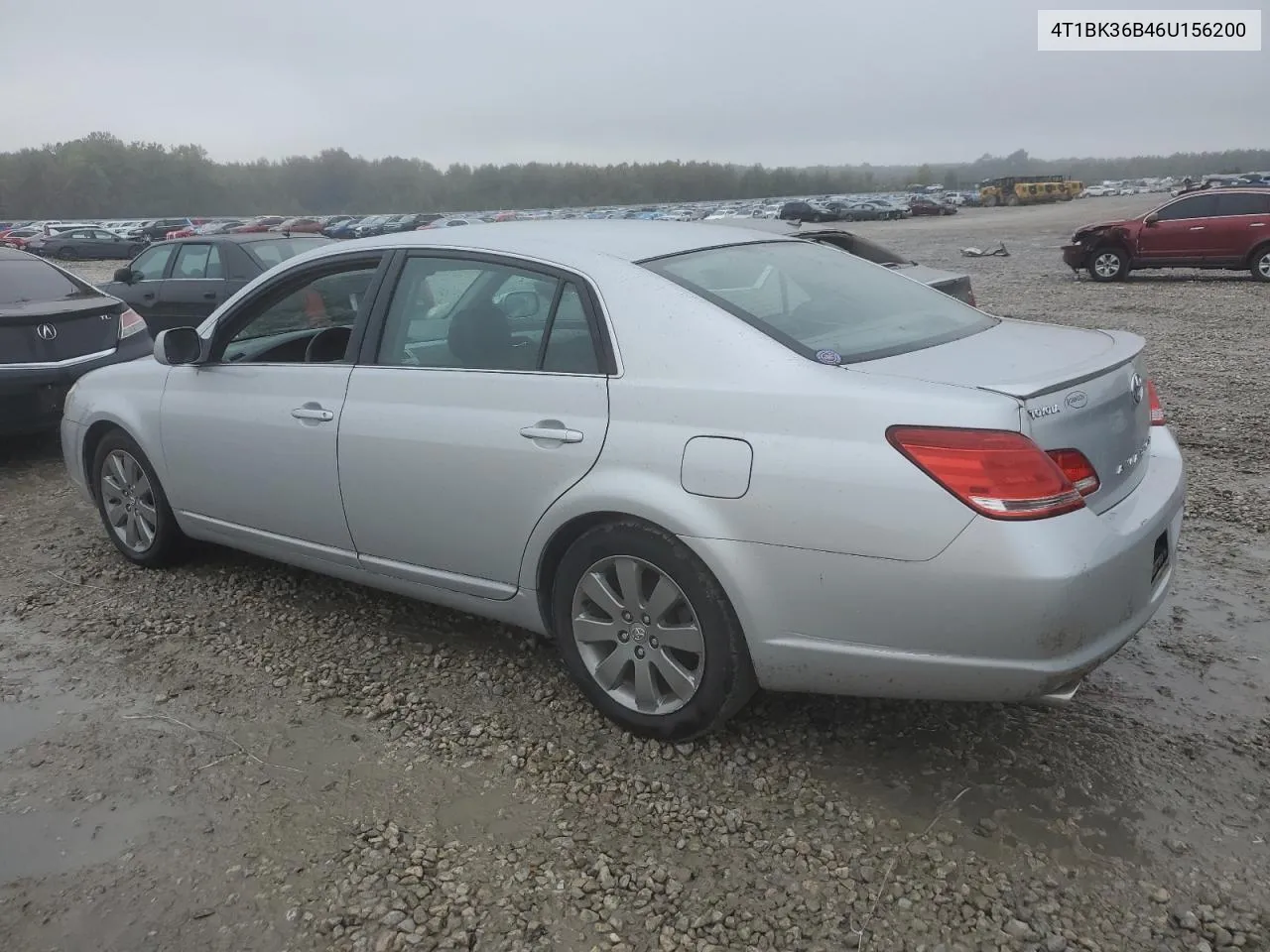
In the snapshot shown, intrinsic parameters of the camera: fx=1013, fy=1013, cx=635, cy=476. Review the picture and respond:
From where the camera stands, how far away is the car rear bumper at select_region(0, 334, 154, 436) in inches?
255

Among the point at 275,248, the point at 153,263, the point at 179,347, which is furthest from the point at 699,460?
the point at 153,263

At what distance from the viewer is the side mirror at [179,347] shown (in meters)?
4.09

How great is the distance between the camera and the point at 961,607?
96.3 inches

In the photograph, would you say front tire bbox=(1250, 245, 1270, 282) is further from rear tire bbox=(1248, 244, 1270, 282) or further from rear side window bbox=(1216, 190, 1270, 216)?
rear side window bbox=(1216, 190, 1270, 216)

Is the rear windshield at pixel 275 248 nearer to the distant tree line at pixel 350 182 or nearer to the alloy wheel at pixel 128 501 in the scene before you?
the alloy wheel at pixel 128 501

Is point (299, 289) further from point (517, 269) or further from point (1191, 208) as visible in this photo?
point (1191, 208)

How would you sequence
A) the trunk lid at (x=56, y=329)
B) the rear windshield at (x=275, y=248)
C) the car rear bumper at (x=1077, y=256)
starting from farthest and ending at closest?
the car rear bumper at (x=1077, y=256) < the rear windshield at (x=275, y=248) < the trunk lid at (x=56, y=329)

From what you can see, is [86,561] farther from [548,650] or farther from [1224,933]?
[1224,933]

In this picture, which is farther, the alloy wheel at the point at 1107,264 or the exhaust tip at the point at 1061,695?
the alloy wheel at the point at 1107,264

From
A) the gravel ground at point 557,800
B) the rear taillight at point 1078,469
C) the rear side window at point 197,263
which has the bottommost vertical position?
the gravel ground at point 557,800

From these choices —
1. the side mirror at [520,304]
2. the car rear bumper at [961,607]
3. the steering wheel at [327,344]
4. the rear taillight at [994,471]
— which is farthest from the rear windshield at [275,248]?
the rear taillight at [994,471]

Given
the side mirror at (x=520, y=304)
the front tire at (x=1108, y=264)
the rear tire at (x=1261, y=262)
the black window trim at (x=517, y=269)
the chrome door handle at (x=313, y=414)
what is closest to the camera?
the black window trim at (x=517, y=269)

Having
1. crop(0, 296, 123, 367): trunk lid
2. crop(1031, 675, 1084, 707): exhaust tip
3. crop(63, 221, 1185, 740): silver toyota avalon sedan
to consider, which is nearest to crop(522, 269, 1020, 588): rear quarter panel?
crop(63, 221, 1185, 740): silver toyota avalon sedan

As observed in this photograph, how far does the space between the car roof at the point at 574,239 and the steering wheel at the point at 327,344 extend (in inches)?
12.6
